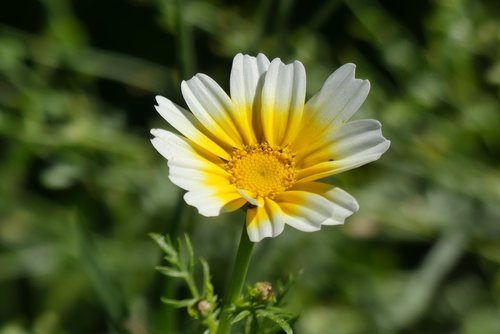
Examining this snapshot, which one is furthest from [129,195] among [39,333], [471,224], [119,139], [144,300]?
[471,224]

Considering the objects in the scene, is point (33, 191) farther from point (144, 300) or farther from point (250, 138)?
point (250, 138)

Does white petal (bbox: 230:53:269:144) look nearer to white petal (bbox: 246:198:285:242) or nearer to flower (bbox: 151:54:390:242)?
flower (bbox: 151:54:390:242)

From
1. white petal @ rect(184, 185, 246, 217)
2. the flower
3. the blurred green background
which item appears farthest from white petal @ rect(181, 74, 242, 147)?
the blurred green background

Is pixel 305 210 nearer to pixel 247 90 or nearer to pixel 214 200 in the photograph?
pixel 214 200

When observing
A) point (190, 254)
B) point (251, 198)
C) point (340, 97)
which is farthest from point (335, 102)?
point (190, 254)

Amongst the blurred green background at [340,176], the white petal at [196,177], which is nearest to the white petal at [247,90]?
the white petal at [196,177]
